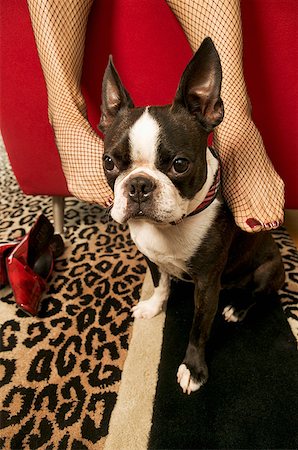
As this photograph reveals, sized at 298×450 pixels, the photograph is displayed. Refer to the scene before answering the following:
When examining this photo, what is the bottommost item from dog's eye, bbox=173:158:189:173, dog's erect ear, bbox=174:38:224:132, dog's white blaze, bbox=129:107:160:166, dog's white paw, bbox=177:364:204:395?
dog's white paw, bbox=177:364:204:395

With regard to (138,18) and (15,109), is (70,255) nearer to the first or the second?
(15,109)

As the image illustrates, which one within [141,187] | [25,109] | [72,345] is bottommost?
[72,345]

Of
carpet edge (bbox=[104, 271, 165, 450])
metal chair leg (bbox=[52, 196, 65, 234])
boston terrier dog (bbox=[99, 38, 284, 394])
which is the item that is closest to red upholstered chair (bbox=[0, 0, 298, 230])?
metal chair leg (bbox=[52, 196, 65, 234])

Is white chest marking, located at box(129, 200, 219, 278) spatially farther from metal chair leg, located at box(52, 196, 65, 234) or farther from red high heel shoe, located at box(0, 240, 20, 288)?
metal chair leg, located at box(52, 196, 65, 234)

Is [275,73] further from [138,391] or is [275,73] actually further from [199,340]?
[138,391]

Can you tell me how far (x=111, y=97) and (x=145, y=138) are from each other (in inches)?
10.3

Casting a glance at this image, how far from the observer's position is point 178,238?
1.02 meters

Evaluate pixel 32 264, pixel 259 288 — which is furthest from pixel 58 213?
pixel 259 288

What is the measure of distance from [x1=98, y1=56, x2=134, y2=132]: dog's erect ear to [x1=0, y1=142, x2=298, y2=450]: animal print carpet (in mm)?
724

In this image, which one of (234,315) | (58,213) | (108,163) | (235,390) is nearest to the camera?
(108,163)

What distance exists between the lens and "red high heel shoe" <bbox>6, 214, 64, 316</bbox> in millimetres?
1378

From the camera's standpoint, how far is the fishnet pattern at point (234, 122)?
1191 millimetres

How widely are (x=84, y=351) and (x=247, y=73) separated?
118 cm

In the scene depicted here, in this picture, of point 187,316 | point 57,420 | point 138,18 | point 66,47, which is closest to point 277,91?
point 138,18
